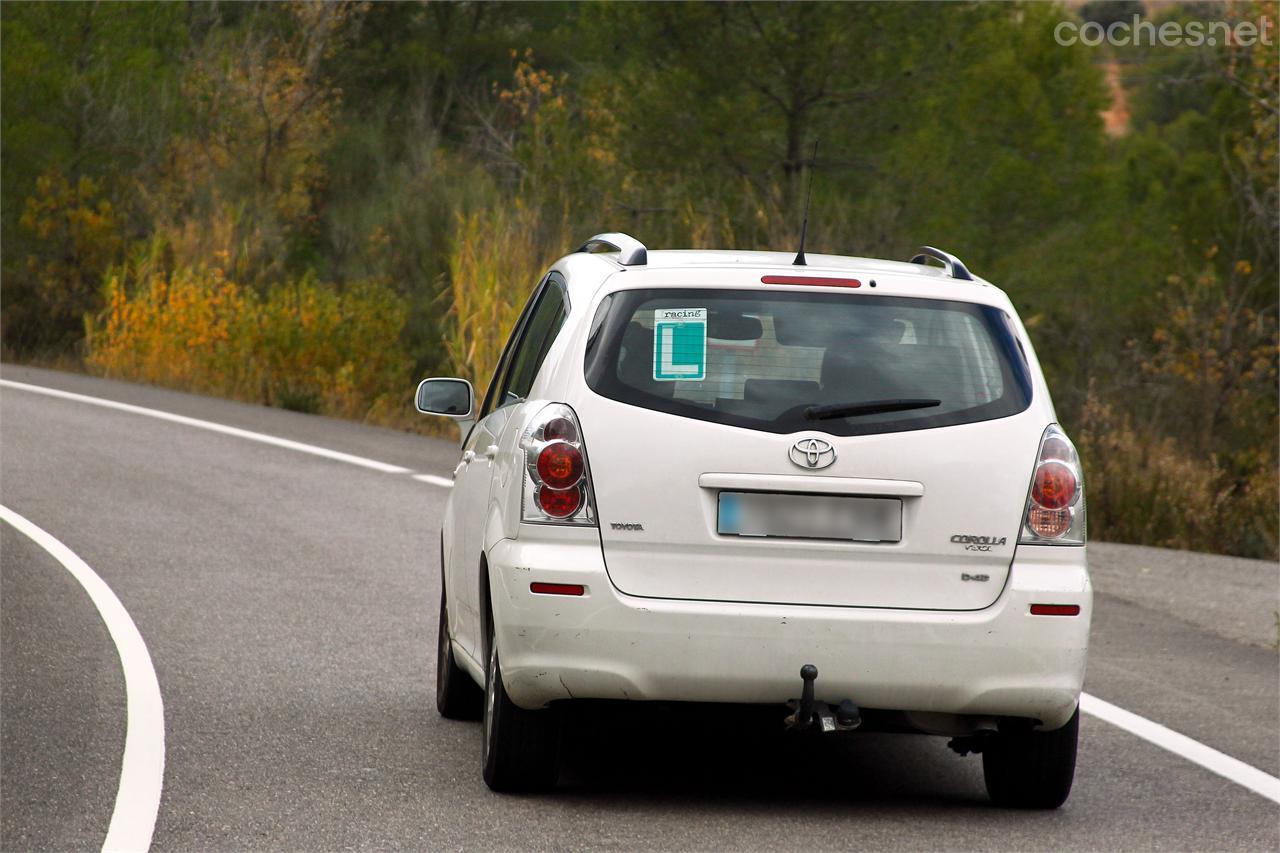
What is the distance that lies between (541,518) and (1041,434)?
1.52 m

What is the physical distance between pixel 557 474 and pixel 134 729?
2.23 meters

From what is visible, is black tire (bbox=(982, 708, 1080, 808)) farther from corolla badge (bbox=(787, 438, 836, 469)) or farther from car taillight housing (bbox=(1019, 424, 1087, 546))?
corolla badge (bbox=(787, 438, 836, 469))

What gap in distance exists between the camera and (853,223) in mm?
23516

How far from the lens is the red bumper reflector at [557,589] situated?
5684 mm

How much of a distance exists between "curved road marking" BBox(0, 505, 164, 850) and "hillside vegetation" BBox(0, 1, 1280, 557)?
8271 millimetres

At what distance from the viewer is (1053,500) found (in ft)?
19.1

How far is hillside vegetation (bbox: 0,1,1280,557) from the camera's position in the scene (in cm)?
1977

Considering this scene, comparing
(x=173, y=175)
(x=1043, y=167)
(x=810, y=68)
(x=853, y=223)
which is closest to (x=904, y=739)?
(x=853, y=223)

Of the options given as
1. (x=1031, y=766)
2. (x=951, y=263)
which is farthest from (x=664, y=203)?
(x=1031, y=766)

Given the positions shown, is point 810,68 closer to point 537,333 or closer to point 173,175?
point 173,175

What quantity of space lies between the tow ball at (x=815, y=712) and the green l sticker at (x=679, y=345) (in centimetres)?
94

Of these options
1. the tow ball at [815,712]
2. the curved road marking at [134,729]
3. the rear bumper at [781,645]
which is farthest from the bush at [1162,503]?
the tow ball at [815,712]

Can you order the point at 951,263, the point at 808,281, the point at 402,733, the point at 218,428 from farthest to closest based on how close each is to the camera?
the point at 218,428 → the point at 402,733 → the point at 951,263 → the point at 808,281

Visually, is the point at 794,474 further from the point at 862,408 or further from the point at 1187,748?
the point at 1187,748
